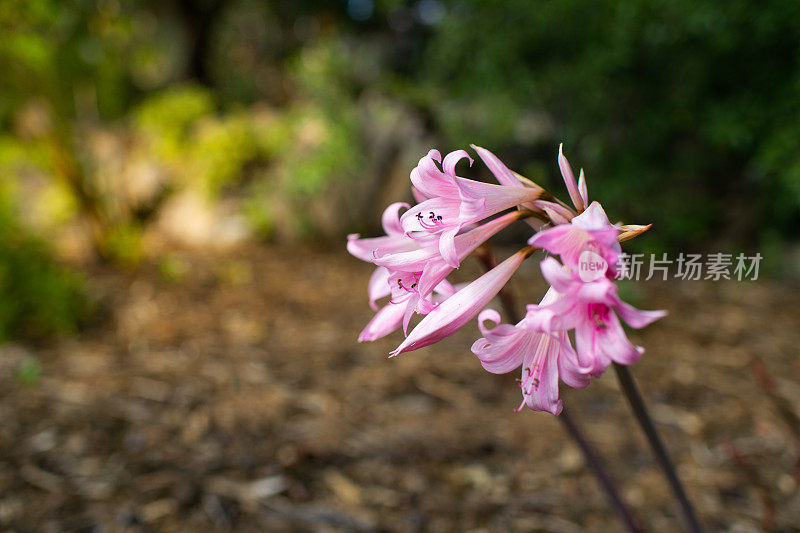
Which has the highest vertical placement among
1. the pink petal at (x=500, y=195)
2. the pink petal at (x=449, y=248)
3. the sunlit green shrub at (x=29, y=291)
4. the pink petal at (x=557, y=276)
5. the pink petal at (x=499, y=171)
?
the sunlit green shrub at (x=29, y=291)

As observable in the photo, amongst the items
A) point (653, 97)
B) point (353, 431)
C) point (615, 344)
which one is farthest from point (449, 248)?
point (653, 97)

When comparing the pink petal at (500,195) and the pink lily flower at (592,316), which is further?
the pink petal at (500,195)

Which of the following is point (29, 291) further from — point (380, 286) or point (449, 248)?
point (449, 248)

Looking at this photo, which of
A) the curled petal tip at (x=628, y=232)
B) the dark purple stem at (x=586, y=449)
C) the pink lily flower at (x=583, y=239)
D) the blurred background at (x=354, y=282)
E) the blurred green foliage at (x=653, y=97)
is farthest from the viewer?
Answer: the blurred green foliage at (x=653, y=97)

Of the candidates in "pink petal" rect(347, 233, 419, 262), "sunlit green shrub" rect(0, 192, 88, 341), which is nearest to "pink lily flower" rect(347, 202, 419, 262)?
"pink petal" rect(347, 233, 419, 262)

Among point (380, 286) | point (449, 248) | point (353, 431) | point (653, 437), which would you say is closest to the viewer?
point (449, 248)

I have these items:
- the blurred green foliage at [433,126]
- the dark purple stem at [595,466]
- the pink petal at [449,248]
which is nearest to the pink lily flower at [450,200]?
the pink petal at [449,248]

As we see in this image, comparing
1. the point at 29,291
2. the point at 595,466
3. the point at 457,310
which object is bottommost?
the point at 595,466

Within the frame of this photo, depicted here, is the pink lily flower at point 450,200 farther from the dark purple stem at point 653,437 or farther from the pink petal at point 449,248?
the dark purple stem at point 653,437
